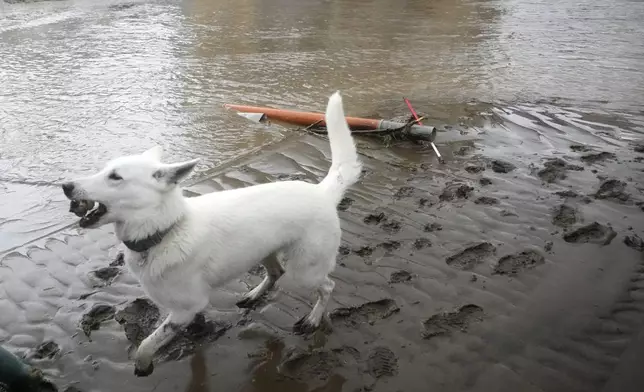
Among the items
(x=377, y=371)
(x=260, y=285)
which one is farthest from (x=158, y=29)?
(x=377, y=371)

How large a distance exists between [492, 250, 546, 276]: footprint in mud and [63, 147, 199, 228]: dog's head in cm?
307

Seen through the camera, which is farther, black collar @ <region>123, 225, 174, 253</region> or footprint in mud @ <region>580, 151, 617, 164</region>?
footprint in mud @ <region>580, 151, 617, 164</region>

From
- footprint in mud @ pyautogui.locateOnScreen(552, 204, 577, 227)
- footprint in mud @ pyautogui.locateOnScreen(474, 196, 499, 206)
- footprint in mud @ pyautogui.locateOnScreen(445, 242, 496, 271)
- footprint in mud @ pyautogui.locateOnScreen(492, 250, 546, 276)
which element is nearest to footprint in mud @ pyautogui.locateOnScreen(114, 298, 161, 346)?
footprint in mud @ pyautogui.locateOnScreen(445, 242, 496, 271)

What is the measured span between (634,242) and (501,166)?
213 centimetres

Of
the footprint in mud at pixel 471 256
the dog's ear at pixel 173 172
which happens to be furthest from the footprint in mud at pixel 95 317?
the footprint in mud at pixel 471 256

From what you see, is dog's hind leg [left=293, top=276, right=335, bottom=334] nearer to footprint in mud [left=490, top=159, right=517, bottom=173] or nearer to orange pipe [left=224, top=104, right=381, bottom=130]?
footprint in mud [left=490, top=159, right=517, bottom=173]

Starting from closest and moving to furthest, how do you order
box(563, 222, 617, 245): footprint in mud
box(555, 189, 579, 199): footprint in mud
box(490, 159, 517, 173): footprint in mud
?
1. box(563, 222, 617, 245): footprint in mud
2. box(555, 189, 579, 199): footprint in mud
3. box(490, 159, 517, 173): footprint in mud

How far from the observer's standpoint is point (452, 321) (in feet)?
14.2

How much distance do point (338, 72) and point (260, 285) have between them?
822 centimetres

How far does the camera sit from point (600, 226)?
540cm

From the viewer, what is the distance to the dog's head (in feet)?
11.0

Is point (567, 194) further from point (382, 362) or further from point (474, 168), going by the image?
point (382, 362)

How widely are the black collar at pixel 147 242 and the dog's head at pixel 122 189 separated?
18 centimetres

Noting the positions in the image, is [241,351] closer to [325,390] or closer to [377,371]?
[325,390]
